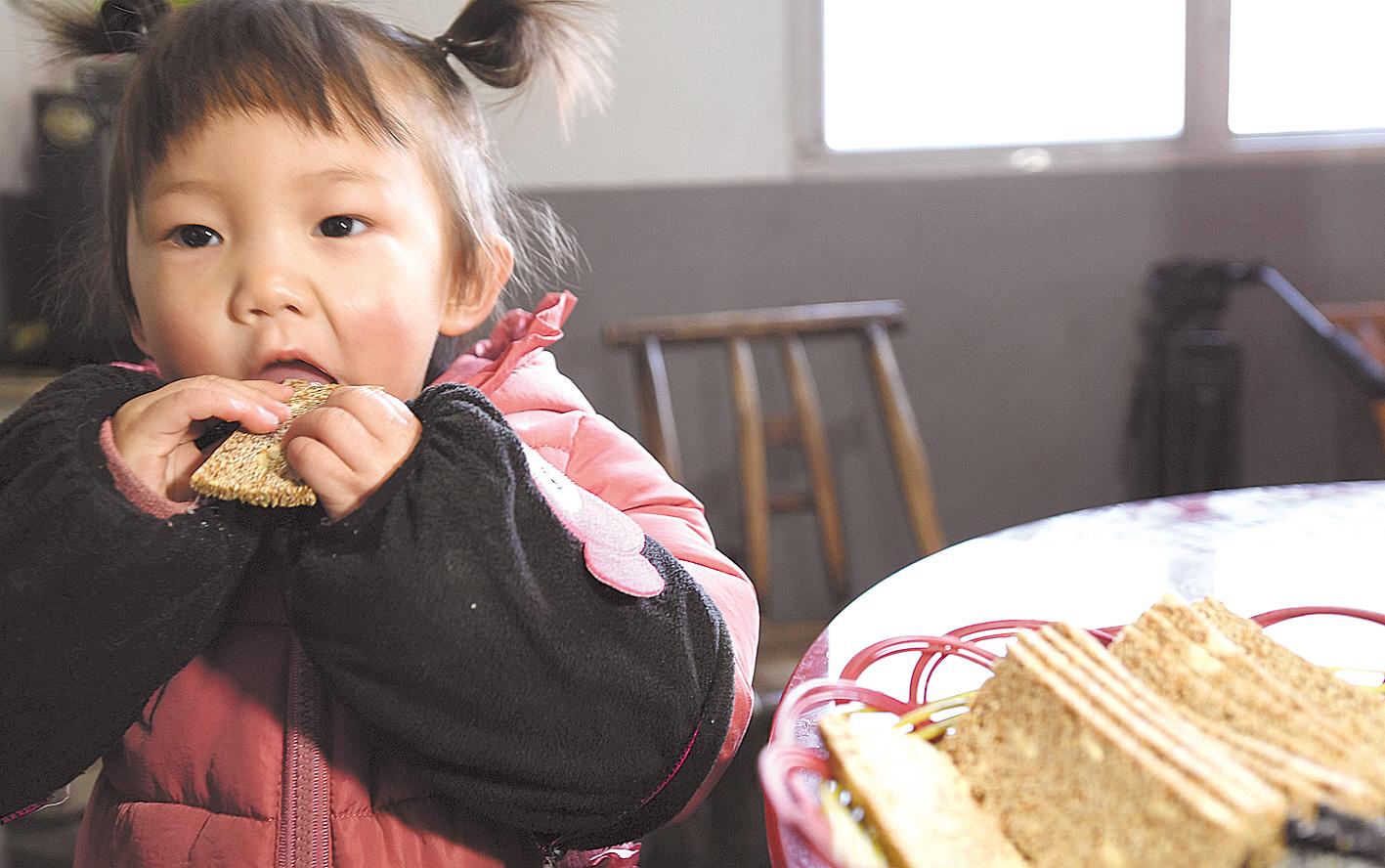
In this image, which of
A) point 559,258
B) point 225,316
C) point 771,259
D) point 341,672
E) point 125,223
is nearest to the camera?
point 341,672

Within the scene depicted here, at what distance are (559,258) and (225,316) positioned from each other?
450mm

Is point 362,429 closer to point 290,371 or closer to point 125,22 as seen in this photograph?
point 290,371

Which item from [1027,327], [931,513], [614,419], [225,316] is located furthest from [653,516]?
[1027,327]

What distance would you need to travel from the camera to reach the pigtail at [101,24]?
84 cm

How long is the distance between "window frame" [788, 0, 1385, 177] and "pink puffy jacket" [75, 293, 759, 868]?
1.82 metres

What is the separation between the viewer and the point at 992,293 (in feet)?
7.98

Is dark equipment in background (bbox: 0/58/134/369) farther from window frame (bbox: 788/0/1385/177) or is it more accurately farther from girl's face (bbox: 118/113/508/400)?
window frame (bbox: 788/0/1385/177)

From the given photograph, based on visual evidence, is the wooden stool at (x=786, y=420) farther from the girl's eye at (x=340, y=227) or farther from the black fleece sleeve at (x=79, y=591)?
the black fleece sleeve at (x=79, y=591)

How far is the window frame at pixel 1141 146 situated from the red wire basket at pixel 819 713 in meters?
1.96

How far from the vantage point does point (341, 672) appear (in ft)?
1.80

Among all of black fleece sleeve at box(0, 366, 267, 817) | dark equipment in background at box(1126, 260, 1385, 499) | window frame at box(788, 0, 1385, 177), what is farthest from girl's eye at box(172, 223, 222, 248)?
dark equipment in background at box(1126, 260, 1385, 499)

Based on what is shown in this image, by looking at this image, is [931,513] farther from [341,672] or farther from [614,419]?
[341,672]

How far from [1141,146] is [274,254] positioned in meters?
2.18

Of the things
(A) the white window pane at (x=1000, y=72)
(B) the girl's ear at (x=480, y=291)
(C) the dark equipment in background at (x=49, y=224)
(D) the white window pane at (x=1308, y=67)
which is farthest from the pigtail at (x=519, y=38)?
(D) the white window pane at (x=1308, y=67)
